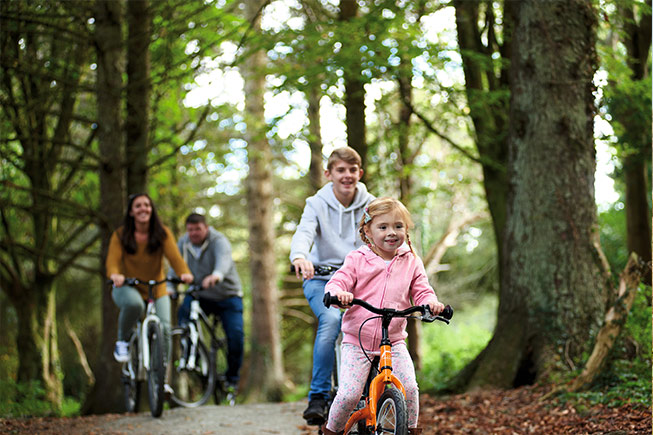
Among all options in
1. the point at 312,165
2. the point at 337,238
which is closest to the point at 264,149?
the point at 312,165

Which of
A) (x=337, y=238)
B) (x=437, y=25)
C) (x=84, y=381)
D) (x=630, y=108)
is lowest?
(x=84, y=381)

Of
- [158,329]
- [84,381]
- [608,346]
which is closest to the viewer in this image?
[608,346]

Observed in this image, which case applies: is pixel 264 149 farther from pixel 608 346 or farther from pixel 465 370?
pixel 608 346

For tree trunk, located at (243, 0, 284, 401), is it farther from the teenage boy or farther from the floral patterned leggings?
the floral patterned leggings

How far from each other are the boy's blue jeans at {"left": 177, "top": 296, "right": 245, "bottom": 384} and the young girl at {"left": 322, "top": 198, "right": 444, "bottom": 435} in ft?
16.4

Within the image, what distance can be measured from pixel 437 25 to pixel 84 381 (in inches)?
550

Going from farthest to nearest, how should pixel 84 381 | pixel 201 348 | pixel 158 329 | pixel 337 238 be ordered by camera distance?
pixel 84 381 → pixel 201 348 → pixel 158 329 → pixel 337 238

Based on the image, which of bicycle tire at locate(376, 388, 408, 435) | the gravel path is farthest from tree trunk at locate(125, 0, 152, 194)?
bicycle tire at locate(376, 388, 408, 435)

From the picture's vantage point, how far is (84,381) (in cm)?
1994

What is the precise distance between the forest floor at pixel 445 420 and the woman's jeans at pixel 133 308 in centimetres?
84

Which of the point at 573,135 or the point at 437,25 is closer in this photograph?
the point at 573,135

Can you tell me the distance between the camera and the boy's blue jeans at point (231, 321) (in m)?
9.23

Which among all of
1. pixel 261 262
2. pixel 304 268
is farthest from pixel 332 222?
pixel 261 262

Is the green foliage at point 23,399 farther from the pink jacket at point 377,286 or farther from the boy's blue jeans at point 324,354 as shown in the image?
the pink jacket at point 377,286
